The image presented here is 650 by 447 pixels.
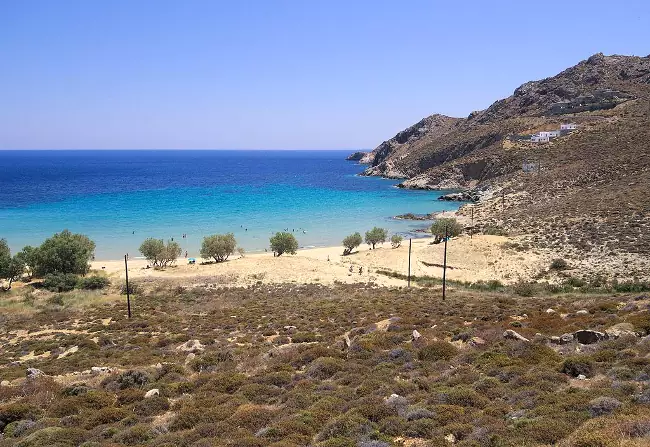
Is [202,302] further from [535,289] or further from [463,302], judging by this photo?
[535,289]

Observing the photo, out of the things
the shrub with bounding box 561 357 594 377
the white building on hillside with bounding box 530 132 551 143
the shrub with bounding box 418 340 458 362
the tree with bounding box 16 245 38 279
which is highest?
the white building on hillside with bounding box 530 132 551 143

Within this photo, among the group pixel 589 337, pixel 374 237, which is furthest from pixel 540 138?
pixel 589 337

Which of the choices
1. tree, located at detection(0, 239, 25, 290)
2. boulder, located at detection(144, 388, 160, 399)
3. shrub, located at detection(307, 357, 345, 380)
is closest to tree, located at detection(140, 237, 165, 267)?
tree, located at detection(0, 239, 25, 290)

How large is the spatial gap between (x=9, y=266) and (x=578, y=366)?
41966mm

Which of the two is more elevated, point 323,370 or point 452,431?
point 452,431

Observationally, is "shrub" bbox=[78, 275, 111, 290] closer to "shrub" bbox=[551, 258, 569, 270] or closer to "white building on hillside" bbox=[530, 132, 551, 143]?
"shrub" bbox=[551, 258, 569, 270]

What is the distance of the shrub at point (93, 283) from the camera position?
36969mm

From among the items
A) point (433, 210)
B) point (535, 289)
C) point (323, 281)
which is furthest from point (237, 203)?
point (535, 289)

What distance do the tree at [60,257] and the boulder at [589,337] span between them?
40281mm

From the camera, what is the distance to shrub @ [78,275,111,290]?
36969mm

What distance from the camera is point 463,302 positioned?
27234mm

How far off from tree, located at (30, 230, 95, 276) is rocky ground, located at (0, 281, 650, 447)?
1608 centimetres

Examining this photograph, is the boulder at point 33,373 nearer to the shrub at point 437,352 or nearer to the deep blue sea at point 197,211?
the shrub at point 437,352

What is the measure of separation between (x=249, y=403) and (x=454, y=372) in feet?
20.2
